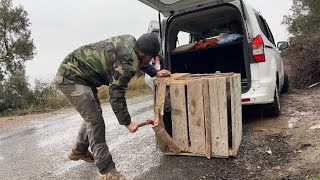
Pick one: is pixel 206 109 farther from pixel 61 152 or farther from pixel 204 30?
pixel 204 30

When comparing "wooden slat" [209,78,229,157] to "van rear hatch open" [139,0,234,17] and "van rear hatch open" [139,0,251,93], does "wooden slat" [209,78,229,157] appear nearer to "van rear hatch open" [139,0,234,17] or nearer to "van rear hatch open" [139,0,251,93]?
"van rear hatch open" [139,0,251,93]

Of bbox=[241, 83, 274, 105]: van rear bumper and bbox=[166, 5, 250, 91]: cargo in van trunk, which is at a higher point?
bbox=[166, 5, 250, 91]: cargo in van trunk

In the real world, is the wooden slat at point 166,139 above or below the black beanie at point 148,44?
below

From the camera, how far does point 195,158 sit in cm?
456

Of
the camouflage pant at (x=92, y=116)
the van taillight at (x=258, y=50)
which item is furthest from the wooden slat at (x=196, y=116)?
the van taillight at (x=258, y=50)

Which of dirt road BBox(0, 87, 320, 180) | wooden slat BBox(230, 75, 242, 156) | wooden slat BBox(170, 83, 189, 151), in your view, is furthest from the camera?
wooden slat BBox(170, 83, 189, 151)

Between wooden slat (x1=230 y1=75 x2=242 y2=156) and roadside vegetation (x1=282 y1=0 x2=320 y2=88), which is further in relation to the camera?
roadside vegetation (x1=282 y1=0 x2=320 y2=88)

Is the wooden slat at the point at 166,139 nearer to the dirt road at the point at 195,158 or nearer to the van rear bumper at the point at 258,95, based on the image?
the dirt road at the point at 195,158

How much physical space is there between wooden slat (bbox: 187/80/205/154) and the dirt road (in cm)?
18

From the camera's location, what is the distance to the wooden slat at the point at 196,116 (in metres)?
4.39

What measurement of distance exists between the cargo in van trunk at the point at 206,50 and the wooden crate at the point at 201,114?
161 cm

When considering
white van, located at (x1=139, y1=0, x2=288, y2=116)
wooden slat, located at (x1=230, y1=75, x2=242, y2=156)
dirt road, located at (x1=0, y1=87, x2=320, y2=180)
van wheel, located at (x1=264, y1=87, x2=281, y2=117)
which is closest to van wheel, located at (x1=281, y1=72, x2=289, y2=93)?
dirt road, located at (x1=0, y1=87, x2=320, y2=180)

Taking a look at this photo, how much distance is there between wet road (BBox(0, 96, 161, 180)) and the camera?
470cm

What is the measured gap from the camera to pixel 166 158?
473cm
